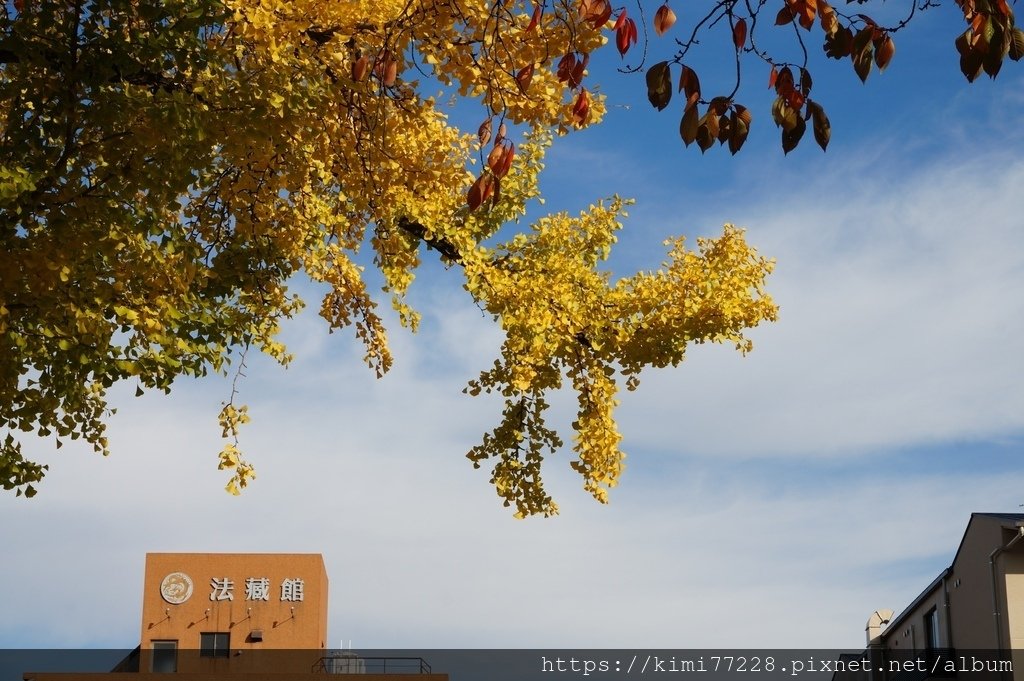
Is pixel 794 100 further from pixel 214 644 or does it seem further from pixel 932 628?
pixel 214 644

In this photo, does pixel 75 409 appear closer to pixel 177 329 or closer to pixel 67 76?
pixel 177 329

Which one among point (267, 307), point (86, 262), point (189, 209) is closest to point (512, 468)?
point (267, 307)

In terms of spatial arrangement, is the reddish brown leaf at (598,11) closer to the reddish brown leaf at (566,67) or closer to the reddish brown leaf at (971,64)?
the reddish brown leaf at (566,67)

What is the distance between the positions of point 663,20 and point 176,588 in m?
33.9

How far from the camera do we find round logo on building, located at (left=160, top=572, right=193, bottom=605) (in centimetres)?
3525

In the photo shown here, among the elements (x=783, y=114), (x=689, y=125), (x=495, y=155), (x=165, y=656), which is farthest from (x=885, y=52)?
(x=165, y=656)

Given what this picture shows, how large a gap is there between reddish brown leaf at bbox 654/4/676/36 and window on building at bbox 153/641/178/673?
33.2m

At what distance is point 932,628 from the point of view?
84.2ft

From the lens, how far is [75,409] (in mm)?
8695

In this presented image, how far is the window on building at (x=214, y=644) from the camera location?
114 ft

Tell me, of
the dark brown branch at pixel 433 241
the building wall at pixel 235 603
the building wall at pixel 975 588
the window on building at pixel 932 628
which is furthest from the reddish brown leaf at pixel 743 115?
the building wall at pixel 235 603

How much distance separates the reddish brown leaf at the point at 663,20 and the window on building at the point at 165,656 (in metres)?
33.2

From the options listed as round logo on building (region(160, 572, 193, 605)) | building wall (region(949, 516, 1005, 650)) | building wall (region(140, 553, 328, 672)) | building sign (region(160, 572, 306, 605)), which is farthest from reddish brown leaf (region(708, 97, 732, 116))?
round logo on building (region(160, 572, 193, 605))

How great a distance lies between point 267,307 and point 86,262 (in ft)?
8.89
